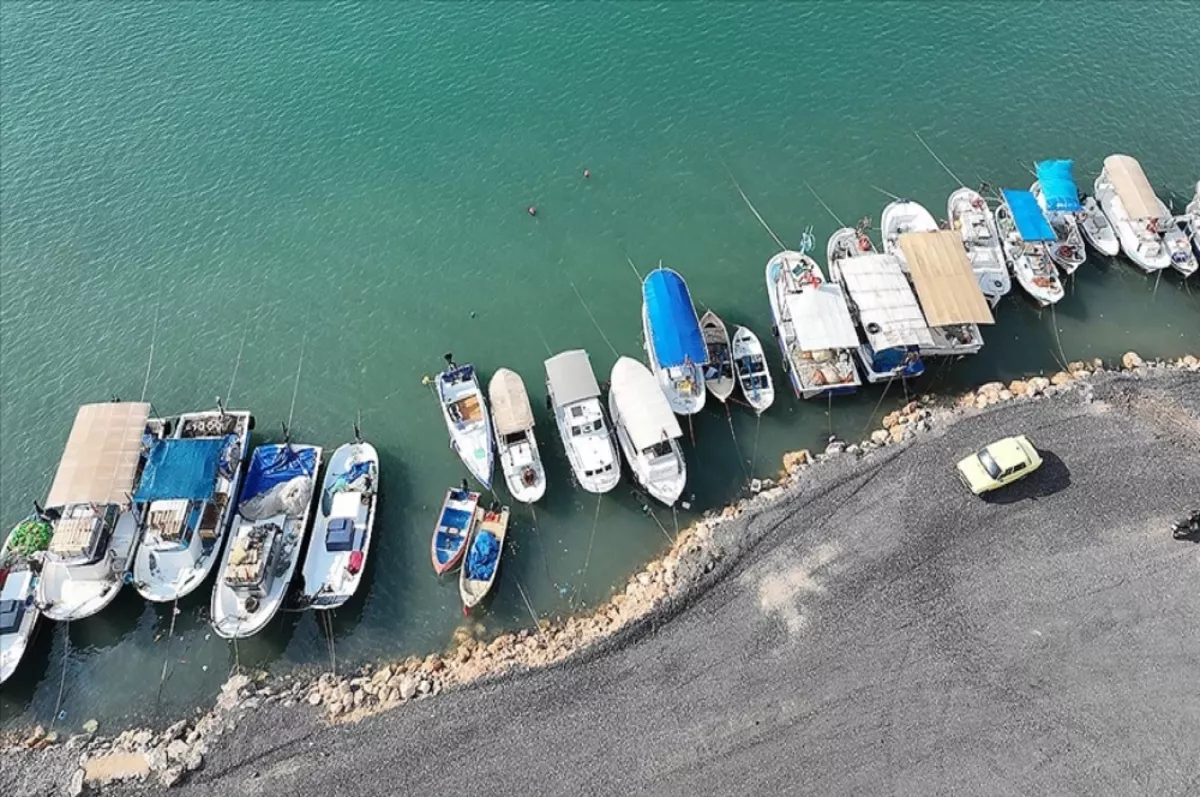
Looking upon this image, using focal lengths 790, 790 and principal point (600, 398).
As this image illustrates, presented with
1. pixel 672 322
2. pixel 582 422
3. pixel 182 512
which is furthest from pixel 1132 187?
pixel 182 512

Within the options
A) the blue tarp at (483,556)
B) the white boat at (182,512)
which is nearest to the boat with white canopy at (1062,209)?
the blue tarp at (483,556)


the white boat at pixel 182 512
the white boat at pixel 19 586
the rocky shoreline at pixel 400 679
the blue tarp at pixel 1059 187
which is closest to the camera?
the rocky shoreline at pixel 400 679

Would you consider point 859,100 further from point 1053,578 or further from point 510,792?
point 510,792

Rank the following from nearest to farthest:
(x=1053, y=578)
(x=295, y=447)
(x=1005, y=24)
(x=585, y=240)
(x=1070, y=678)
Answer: (x=1070, y=678), (x=1053, y=578), (x=295, y=447), (x=585, y=240), (x=1005, y=24)

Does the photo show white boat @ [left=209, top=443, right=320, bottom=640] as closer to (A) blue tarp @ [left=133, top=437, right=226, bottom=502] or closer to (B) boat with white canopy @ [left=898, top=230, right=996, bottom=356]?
(A) blue tarp @ [left=133, top=437, right=226, bottom=502]

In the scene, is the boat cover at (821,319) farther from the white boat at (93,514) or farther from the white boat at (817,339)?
the white boat at (93,514)

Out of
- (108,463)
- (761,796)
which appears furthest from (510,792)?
(108,463)

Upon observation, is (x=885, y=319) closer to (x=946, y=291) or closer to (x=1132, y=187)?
(x=946, y=291)
